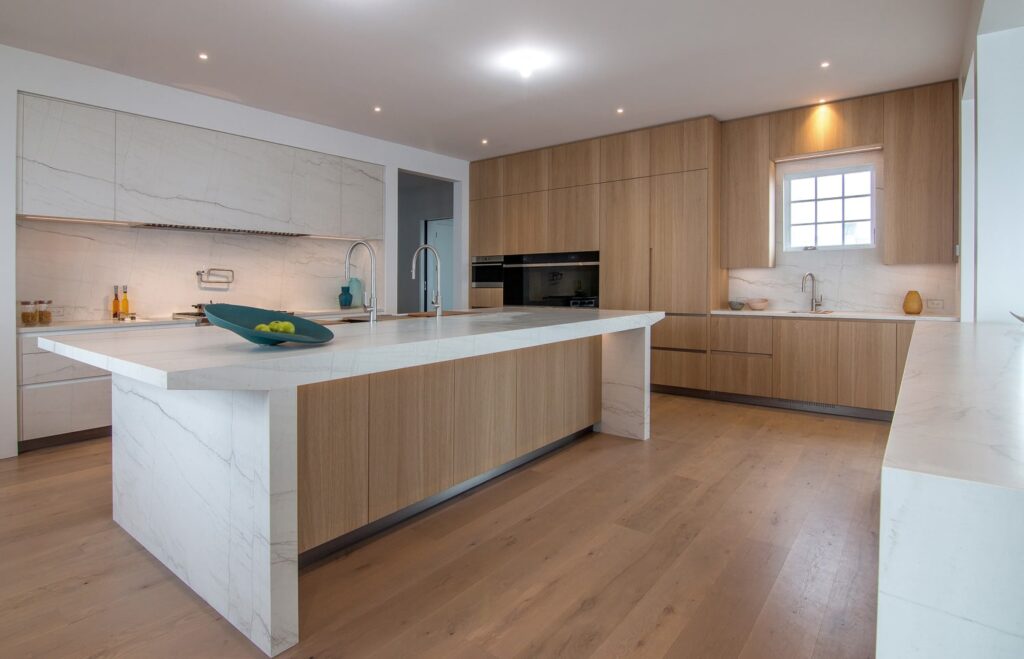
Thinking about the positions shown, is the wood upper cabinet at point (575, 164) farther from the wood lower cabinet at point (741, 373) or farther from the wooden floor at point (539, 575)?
the wooden floor at point (539, 575)

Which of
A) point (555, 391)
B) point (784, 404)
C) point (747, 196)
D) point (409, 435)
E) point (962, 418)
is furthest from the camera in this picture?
point (747, 196)

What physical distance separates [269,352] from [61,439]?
10.4 feet

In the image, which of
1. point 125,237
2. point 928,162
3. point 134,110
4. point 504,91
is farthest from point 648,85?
point 125,237

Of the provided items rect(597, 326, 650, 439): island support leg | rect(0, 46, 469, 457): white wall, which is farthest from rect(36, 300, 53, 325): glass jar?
rect(597, 326, 650, 439): island support leg

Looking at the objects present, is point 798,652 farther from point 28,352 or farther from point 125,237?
point 125,237

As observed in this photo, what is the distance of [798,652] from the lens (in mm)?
1622

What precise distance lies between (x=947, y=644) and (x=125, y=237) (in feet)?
17.2

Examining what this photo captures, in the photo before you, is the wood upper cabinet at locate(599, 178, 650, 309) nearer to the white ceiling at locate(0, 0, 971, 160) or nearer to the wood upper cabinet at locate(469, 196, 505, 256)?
the white ceiling at locate(0, 0, 971, 160)

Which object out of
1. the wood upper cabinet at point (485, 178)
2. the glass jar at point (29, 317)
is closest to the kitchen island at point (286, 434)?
the glass jar at point (29, 317)

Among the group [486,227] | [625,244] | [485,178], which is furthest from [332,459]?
[485,178]

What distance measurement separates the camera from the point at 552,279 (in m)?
6.24

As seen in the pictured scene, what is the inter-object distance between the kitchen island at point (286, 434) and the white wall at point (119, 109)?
1.86 metres

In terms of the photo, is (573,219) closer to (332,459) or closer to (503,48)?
(503,48)

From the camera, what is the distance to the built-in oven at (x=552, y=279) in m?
5.91
